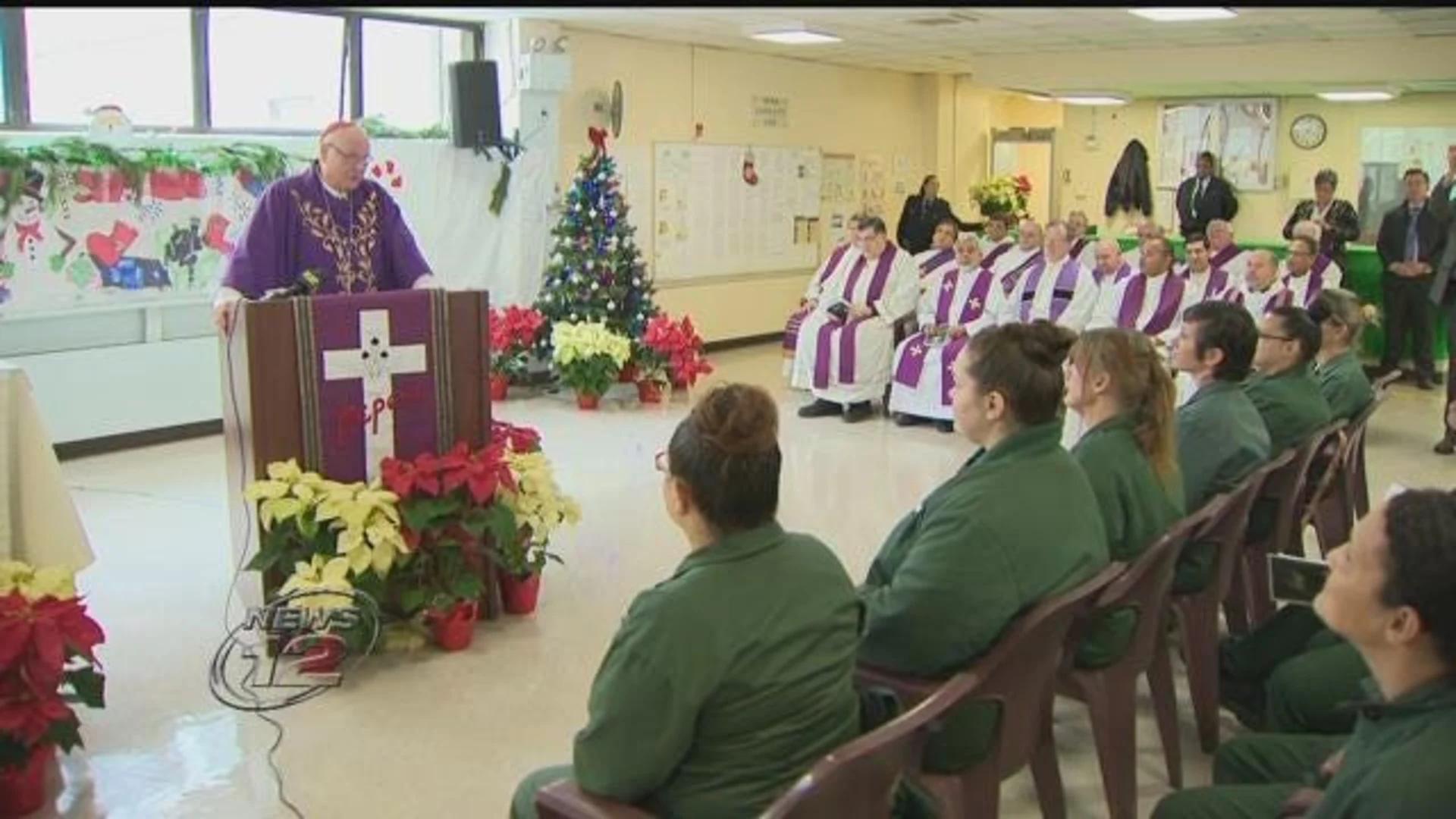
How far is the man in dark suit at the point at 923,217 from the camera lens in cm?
1244

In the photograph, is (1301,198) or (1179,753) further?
(1301,198)

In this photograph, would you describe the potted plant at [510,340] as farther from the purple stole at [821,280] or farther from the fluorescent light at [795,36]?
the fluorescent light at [795,36]

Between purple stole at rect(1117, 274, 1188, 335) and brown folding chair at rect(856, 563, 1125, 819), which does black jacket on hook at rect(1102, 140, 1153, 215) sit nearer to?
purple stole at rect(1117, 274, 1188, 335)

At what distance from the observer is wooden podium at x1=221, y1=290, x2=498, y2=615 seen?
4.00 metres

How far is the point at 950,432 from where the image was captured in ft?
26.8

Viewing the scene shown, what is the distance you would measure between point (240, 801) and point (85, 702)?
0.45 metres

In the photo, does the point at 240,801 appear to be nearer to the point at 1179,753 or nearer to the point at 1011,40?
the point at 1179,753

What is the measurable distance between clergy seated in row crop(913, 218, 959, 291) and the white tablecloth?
5918mm

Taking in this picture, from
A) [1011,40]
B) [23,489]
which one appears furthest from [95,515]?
[1011,40]

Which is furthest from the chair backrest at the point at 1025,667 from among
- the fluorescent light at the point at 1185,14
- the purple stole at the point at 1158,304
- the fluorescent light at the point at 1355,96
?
the fluorescent light at the point at 1355,96

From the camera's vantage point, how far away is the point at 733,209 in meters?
11.6

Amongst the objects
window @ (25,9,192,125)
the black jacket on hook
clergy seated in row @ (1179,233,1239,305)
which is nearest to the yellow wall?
the black jacket on hook

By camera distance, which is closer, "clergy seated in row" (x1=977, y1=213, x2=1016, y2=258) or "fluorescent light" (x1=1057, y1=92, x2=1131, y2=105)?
"clergy seated in row" (x1=977, y1=213, x2=1016, y2=258)

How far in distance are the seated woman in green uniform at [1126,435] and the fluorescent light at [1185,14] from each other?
5.89m
